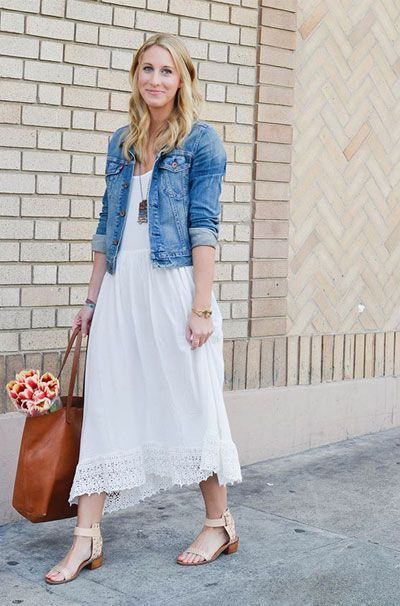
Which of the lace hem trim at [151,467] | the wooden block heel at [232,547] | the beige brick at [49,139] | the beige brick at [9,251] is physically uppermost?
the beige brick at [49,139]

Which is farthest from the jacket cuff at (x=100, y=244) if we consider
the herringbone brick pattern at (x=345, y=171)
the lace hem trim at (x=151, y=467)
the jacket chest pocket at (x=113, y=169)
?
the herringbone brick pattern at (x=345, y=171)

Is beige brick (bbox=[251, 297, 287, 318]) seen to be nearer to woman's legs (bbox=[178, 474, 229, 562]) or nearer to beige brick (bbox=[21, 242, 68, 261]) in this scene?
beige brick (bbox=[21, 242, 68, 261])

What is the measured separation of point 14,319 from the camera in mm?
5254

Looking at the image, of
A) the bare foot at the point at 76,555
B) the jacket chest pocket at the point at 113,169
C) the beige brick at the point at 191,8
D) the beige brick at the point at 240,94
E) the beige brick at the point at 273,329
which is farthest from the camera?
the beige brick at the point at 273,329

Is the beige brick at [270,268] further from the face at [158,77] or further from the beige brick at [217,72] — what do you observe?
the face at [158,77]

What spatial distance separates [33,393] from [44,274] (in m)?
1.17

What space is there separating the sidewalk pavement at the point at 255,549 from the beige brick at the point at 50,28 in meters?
2.26

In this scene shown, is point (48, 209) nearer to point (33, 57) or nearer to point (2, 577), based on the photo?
point (33, 57)

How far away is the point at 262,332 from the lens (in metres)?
6.42

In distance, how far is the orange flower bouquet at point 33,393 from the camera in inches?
169

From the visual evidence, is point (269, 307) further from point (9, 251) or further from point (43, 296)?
point (9, 251)

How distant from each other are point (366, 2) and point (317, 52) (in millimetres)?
590

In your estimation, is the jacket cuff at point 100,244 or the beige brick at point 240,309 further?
the beige brick at point 240,309

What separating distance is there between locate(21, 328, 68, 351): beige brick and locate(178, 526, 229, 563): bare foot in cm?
128
